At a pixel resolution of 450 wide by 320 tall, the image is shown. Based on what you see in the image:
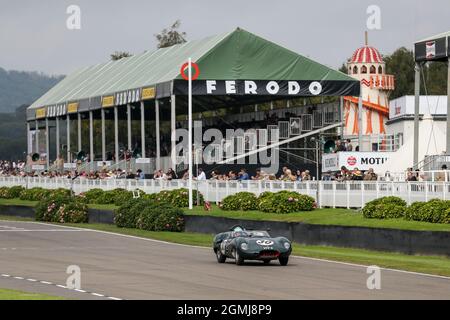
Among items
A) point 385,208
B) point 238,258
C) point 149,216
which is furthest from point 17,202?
point 238,258

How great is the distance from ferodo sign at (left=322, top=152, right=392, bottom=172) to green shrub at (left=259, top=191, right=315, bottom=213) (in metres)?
4.83

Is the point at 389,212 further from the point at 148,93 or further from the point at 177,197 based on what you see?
the point at 148,93

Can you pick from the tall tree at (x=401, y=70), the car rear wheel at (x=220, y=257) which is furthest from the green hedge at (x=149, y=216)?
the tall tree at (x=401, y=70)

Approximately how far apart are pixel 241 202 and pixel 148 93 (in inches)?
917

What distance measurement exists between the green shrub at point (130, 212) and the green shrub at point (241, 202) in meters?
3.83

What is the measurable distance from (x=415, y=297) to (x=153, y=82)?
155 feet

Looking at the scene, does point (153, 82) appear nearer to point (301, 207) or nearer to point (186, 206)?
point (186, 206)

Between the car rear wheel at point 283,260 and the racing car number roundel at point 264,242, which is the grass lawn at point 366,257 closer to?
the car rear wheel at point 283,260

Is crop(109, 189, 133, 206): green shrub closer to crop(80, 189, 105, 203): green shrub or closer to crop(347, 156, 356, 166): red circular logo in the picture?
crop(80, 189, 105, 203): green shrub

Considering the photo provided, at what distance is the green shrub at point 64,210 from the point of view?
5625cm

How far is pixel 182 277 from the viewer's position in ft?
87.9

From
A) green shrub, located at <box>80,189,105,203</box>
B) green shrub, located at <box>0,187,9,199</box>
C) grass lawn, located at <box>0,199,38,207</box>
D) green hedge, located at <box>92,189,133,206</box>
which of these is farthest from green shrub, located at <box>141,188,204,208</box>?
green shrub, located at <box>0,187,9,199</box>

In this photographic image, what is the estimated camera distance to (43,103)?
315ft
